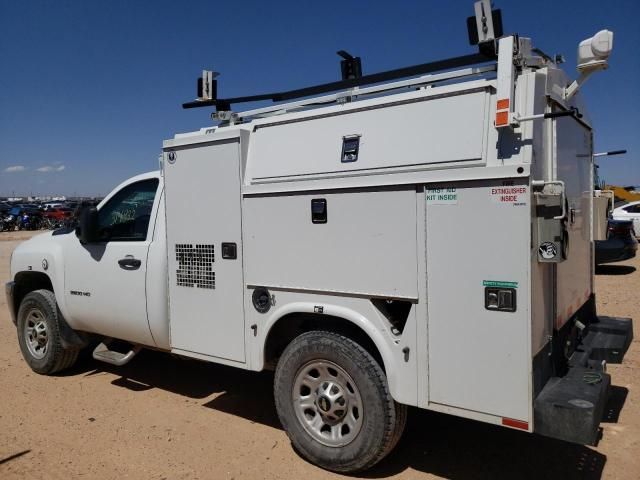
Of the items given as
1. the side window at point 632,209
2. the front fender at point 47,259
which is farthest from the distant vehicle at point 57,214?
the front fender at point 47,259

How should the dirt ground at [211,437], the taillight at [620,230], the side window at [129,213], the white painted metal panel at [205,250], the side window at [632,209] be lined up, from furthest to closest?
1. the side window at [632,209]
2. the taillight at [620,230]
3. the side window at [129,213]
4. the white painted metal panel at [205,250]
5. the dirt ground at [211,437]

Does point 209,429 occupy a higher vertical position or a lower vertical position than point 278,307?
lower

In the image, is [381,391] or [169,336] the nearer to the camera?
[381,391]

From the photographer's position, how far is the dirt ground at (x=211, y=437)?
3.88 m

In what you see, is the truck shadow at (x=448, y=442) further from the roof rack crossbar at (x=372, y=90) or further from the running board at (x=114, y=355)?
the roof rack crossbar at (x=372, y=90)

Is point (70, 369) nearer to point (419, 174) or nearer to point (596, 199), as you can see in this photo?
point (419, 174)

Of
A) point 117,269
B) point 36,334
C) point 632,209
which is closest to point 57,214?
point 632,209

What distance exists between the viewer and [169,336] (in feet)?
15.7

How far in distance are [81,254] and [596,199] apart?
192 inches

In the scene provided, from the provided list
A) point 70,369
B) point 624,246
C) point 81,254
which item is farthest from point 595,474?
point 624,246

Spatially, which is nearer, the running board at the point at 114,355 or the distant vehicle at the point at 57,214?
the running board at the point at 114,355

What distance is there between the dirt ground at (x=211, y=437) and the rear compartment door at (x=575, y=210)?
103 cm

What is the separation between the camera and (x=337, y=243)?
3705mm

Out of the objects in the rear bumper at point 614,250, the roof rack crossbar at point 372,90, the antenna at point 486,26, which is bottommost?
the rear bumper at point 614,250
